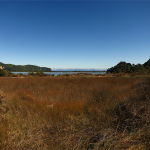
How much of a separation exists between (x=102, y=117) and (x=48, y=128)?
1.41 m

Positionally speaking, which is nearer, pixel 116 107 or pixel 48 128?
pixel 48 128

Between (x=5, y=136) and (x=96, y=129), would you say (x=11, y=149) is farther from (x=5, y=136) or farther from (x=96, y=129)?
(x=96, y=129)

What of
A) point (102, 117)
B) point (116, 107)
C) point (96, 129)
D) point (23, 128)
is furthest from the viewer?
point (116, 107)

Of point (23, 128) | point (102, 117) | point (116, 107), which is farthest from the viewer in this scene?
point (116, 107)

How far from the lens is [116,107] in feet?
9.50

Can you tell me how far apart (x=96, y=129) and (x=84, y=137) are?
34cm

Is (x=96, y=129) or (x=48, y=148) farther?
(x=96, y=129)

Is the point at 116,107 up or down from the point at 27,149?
up

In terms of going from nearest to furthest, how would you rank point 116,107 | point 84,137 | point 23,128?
point 84,137 → point 23,128 → point 116,107

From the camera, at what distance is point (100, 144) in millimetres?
1769

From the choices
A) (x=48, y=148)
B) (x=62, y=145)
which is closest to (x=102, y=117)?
(x=62, y=145)

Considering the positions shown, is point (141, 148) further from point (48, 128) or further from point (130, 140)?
point (48, 128)

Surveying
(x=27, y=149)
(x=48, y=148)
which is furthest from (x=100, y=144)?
(x=27, y=149)

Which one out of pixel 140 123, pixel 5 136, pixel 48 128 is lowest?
pixel 5 136
